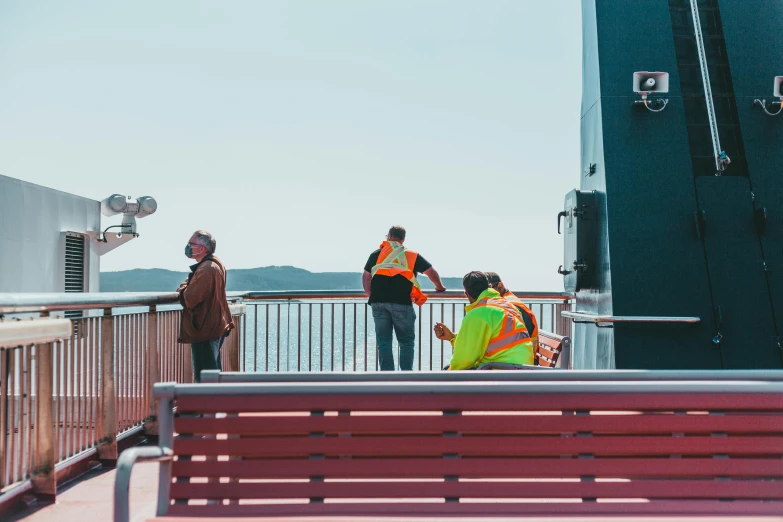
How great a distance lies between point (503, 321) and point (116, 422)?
2868 mm

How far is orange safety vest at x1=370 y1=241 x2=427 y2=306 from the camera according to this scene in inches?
306

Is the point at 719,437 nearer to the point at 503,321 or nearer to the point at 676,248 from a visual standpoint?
the point at 503,321

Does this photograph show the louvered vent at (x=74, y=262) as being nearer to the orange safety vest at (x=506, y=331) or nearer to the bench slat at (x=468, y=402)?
the orange safety vest at (x=506, y=331)

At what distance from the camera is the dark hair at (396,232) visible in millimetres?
7797

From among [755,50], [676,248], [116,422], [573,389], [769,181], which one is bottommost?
[116,422]

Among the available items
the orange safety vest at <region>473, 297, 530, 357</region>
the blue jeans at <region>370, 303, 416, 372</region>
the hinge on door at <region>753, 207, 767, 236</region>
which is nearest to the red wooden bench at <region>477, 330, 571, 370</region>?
the orange safety vest at <region>473, 297, 530, 357</region>

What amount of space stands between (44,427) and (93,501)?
54 cm

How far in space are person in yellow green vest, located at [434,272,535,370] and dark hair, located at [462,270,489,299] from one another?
25 centimetres

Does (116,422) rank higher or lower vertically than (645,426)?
lower

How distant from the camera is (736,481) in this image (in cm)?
280

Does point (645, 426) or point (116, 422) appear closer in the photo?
point (645, 426)

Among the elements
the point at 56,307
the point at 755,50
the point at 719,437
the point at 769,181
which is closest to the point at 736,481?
the point at 719,437

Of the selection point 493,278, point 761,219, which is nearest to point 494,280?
point 493,278

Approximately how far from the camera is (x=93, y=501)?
13.8 feet
